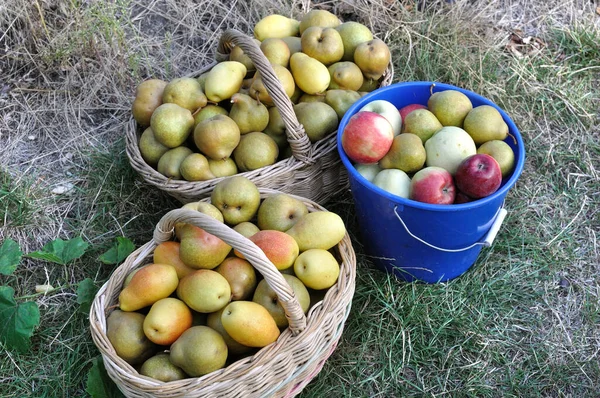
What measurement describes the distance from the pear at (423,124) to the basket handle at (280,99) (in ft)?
1.51

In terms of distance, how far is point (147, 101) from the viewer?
2768mm

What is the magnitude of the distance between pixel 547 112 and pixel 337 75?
4.77 ft

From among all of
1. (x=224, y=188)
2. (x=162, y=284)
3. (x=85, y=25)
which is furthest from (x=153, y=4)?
(x=162, y=284)

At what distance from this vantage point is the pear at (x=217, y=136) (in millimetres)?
2457

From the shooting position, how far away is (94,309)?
206 centimetres

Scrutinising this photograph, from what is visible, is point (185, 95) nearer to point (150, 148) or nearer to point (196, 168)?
point (150, 148)

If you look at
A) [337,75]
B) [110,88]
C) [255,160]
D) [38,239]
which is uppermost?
[337,75]

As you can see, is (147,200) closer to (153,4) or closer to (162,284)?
(162,284)

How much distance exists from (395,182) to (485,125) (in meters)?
0.48

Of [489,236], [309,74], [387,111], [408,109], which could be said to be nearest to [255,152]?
[309,74]

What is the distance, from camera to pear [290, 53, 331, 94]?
8.95 feet

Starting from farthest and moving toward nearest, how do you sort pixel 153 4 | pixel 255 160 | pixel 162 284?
pixel 153 4, pixel 255 160, pixel 162 284

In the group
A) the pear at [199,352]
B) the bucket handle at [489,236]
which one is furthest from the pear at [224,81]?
the pear at [199,352]

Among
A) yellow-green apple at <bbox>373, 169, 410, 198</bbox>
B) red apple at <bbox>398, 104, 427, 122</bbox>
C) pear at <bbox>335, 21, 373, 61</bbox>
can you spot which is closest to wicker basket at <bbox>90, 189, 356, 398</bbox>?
yellow-green apple at <bbox>373, 169, 410, 198</bbox>
